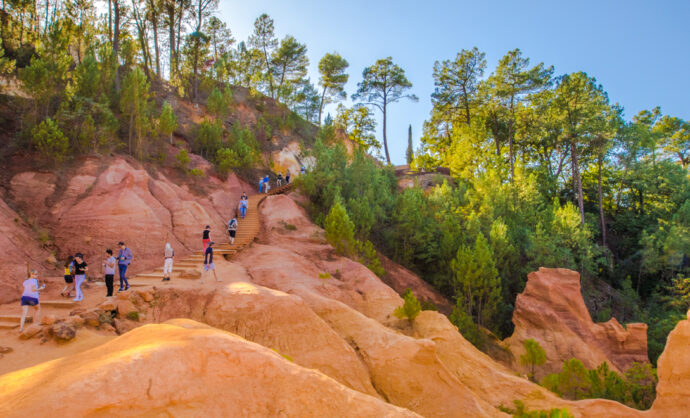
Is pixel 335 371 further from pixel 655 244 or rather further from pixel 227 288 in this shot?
pixel 655 244

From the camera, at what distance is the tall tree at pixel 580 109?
94.1ft

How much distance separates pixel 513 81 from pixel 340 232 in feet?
85.9

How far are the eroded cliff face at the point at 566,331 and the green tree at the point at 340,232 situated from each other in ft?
32.2

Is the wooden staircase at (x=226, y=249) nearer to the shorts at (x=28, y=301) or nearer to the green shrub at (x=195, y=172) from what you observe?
the shorts at (x=28, y=301)

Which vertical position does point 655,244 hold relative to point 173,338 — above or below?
below

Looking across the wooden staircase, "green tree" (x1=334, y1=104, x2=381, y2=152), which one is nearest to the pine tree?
"green tree" (x1=334, y1=104, x2=381, y2=152)

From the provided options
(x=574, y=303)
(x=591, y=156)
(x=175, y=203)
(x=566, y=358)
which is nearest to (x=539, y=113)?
(x=591, y=156)

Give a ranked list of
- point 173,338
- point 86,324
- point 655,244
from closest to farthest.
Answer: point 173,338 < point 86,324 < point 655,244

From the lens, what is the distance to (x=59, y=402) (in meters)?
3.09

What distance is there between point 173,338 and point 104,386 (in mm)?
1093

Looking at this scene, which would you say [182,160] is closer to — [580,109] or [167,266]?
[167,266]

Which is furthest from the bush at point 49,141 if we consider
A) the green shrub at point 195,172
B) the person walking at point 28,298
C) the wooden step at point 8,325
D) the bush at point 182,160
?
the wooden step at point 8,325

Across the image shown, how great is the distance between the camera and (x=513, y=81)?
3306 centimetres

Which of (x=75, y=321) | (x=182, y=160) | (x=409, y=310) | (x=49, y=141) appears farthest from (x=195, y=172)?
(x=409, y=310)
